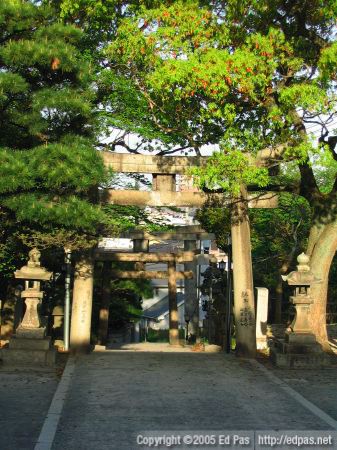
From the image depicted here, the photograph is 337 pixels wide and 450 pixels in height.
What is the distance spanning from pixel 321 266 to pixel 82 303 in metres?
5.59

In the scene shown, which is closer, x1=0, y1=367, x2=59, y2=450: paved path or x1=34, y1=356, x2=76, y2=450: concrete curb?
x1=34, y1=356, x2=76, y2=450: concrete curb

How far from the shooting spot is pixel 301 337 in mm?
13047

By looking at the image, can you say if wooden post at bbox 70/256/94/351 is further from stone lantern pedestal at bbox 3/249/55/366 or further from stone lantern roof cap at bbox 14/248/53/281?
stone lantern roof cap at bbox 14/248/53/281

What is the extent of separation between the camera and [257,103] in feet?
44.1

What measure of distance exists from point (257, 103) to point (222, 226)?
6.06 m

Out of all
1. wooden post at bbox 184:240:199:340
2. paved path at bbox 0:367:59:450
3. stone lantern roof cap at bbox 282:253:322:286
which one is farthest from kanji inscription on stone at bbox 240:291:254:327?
wooden post at bbox 184:240:199:340

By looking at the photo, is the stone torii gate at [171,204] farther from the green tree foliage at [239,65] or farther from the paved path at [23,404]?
the paved path at [23,404]

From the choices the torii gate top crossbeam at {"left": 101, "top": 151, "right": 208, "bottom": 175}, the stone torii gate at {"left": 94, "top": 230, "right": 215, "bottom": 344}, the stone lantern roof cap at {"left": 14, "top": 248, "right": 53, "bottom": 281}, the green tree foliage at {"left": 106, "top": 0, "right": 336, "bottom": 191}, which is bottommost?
the stone lantern roof cap at {"left": 14, "top": 248, "right": 53, "bottom": 281}

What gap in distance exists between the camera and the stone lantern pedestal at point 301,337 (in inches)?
508

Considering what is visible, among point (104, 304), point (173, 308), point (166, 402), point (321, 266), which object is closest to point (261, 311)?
point (321, 266)

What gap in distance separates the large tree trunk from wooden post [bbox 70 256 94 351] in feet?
17.0

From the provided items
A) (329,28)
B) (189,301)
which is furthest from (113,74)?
(189,301)

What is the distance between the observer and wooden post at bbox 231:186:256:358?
Result: 1467cm

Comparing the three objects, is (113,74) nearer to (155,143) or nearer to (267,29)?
(155,143)
